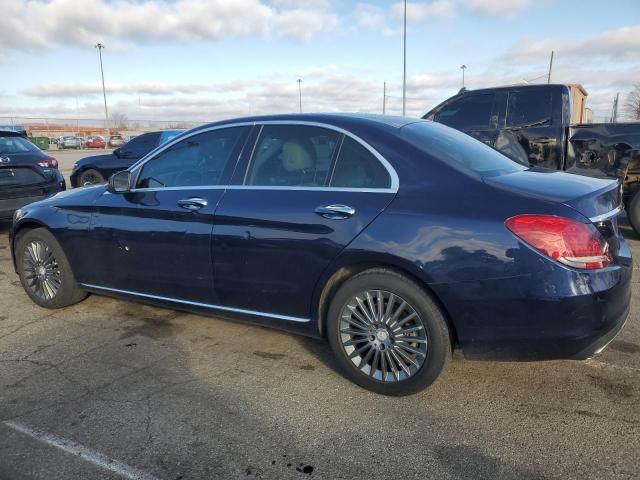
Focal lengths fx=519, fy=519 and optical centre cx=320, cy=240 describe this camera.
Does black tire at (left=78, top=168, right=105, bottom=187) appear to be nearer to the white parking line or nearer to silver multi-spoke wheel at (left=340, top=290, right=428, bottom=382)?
the white parking line

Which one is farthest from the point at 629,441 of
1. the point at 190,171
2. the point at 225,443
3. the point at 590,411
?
the point at 190,171

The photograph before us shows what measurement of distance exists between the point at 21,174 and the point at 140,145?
4.13m

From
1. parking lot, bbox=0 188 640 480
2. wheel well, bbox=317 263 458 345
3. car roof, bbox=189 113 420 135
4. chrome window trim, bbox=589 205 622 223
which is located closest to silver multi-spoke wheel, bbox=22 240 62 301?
parking lot, bbox=0 188 640 480

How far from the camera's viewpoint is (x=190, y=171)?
3863 millimetres

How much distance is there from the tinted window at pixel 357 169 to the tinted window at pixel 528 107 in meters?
5.29

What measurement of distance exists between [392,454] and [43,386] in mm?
2220

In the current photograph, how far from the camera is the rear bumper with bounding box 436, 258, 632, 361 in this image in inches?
100.0

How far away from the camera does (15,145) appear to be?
24.3 ft

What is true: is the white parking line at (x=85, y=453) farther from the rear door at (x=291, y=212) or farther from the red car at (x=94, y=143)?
the red car at (x=94, y=143)

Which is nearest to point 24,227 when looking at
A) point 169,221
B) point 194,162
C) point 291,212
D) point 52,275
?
point 52,275

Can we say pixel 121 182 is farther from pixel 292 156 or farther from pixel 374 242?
pixel 374 242

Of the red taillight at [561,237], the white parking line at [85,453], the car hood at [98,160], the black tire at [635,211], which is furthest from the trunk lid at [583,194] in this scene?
the car hood at [98,160]

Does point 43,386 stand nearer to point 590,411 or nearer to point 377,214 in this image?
point 377,214

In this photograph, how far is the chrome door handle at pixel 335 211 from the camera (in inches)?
118
